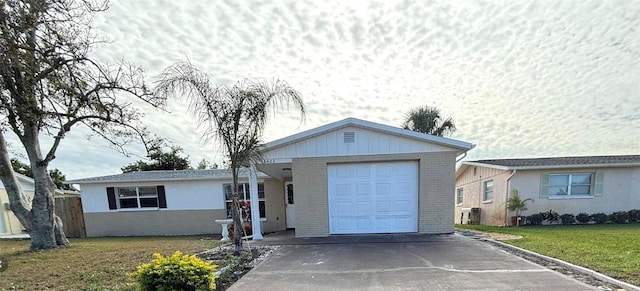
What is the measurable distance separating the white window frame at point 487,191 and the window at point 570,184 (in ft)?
8.07

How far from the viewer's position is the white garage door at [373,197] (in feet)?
27.9

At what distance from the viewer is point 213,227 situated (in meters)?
12.5

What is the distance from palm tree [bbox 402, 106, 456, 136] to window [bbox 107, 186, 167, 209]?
50.4 ft

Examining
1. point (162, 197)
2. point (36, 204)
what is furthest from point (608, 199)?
point (36, 204)

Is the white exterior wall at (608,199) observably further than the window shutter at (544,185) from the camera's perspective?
No

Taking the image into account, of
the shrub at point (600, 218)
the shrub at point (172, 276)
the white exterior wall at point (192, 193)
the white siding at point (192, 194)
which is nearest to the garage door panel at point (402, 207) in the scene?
the shrub at point (172, 276)

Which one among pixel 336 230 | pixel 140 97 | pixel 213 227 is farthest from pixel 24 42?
pixel 213 227

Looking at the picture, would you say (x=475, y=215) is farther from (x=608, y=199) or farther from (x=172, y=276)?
(x=172, y=276)

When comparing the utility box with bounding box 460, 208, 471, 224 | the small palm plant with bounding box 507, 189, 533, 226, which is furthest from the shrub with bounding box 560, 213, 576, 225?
the utility box with bounding box 460, 208, 471, 224

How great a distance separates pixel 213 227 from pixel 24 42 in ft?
30.9

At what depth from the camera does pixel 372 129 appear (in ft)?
27.2

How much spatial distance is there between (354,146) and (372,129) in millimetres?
754

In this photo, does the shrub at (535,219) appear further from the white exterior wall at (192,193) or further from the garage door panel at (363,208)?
the white exterior wall at (192,193)

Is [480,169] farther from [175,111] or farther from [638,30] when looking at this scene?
[175,111]
